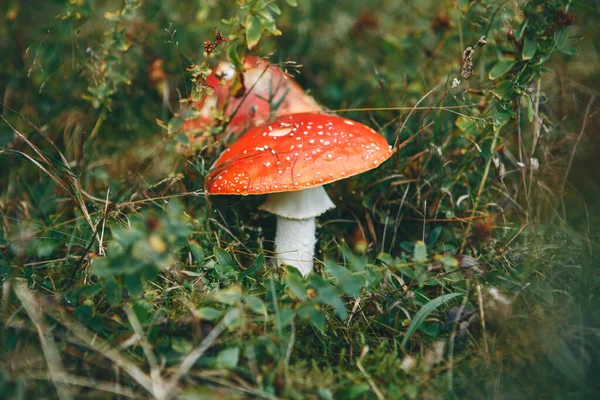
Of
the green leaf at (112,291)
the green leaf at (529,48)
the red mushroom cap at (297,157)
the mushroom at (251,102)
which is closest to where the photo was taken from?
the green leaf at (112,291)

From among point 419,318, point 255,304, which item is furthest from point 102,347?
point 419,318

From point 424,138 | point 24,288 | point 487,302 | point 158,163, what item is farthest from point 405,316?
point 158,163

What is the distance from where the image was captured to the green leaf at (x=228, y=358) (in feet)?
5.04

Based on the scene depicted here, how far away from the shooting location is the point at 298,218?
2.52 meters

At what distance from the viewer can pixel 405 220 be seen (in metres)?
2.81

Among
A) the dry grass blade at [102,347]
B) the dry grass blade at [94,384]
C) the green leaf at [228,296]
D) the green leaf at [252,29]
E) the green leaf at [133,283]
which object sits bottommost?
the dry grass blade at [94,384]

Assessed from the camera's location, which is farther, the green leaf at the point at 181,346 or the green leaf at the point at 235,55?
the green leaf at the point at 235,55

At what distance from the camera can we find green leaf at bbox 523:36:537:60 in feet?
7.29

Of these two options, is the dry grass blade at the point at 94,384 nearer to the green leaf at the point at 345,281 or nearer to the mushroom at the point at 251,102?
the green leaf at the point at 345,281

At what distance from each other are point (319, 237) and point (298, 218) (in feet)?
1.23

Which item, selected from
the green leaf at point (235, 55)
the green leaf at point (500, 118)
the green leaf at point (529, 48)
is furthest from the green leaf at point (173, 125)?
the green leaf at point (529, 48)

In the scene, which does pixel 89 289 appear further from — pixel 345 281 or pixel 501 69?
pixel 501 69

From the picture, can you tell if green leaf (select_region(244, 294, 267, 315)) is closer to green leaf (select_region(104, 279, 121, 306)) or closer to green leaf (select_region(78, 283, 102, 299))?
green leaf (select_region(104, 279, 121, 306))

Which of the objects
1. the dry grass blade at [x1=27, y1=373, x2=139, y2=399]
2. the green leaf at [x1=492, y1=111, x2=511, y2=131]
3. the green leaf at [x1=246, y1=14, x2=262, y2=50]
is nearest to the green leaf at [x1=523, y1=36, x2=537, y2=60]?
the green leaf at [x1=492, y1=111, x2=511, y2=131]
